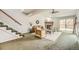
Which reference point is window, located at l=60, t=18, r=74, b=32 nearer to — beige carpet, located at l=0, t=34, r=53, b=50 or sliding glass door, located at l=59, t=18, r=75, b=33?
sliding glass door, located at l=59, t=18, r=75, b=33

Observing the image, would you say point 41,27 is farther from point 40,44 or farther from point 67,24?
point 67,24

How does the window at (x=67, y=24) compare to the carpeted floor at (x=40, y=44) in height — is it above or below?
above

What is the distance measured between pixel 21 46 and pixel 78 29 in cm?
92

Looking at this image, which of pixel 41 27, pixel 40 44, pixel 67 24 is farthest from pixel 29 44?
pixel 67 24

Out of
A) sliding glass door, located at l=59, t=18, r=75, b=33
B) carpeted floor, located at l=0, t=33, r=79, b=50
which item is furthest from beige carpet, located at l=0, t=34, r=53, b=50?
sliding glass door, located at l=59, t=18, r=75, b=33

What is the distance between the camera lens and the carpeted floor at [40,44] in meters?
2.24

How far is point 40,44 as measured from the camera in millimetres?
2258

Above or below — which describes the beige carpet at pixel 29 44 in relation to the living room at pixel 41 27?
below

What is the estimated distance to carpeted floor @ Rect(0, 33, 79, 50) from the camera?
2.24 metres

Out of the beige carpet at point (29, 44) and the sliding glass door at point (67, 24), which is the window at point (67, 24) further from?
the beige carpet at point (29, 44)

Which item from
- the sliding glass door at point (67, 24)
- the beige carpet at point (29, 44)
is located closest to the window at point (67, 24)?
the sliding glass door at point (67, 24)

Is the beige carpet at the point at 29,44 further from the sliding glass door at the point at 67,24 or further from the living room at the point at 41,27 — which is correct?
the sliding glass door at the point at 67,24

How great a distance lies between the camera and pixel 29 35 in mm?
2277
